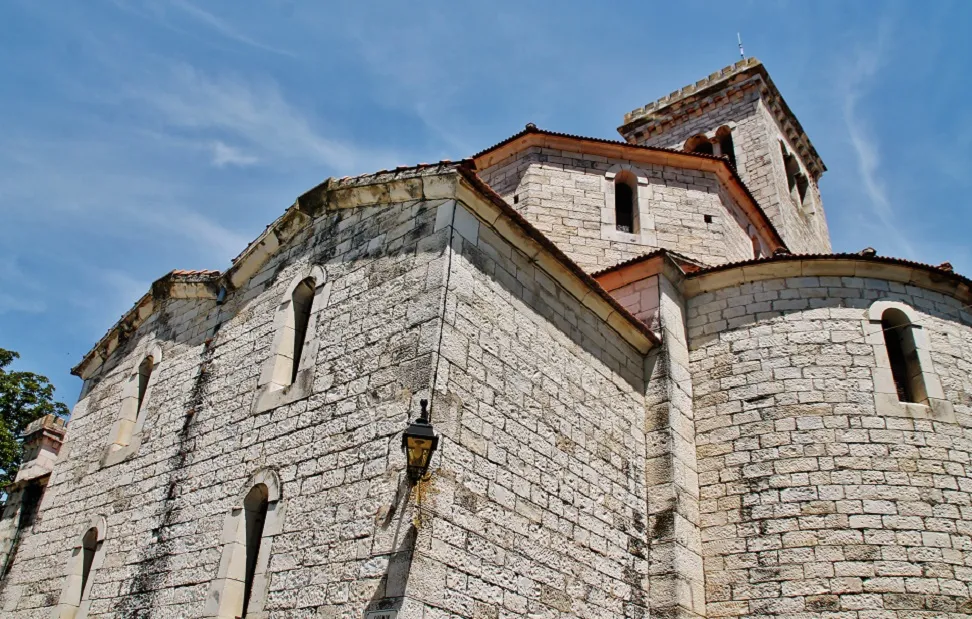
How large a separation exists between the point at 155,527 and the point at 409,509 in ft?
10.8

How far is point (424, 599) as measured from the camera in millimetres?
5203

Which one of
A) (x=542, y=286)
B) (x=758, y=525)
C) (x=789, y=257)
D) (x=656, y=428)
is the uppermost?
(x=789, y=257)

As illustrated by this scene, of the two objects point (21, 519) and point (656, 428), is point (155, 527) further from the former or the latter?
point (656, 428)

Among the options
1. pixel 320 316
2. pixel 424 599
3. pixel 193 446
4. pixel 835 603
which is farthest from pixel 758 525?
pixel 193 446

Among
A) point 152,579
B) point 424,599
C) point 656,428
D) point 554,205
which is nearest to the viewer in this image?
point 424,599

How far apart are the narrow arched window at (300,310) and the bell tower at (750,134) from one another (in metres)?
12.7

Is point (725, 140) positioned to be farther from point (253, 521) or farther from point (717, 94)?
point (253, 521)

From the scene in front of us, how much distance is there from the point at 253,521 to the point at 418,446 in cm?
207

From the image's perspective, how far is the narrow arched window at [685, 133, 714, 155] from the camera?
64.4 feet

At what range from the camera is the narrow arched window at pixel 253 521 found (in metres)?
6.40

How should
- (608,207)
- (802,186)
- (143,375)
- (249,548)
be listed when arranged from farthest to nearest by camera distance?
(802,186)
(608,207)
(143,375)
(249,548)

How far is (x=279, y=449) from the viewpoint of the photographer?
6684 millimetres

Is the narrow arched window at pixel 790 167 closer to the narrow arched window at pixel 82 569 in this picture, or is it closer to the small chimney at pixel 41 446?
the small chimney at pixel 41 446

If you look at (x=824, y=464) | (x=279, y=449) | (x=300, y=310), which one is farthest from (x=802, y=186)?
(x=279, y=449)
